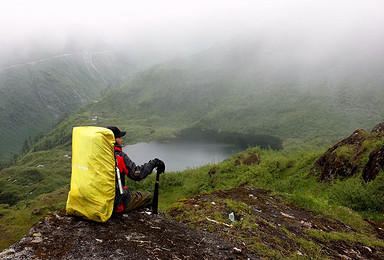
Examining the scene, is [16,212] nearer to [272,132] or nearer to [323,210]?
[323,210]

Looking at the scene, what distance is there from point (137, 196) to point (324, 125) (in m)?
183

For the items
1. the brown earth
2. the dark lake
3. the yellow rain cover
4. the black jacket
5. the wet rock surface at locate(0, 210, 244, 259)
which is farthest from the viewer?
the dark lake

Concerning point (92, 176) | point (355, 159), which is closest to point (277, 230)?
point (92, 176)

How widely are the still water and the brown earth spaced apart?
86.5 meters

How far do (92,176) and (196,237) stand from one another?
314cm

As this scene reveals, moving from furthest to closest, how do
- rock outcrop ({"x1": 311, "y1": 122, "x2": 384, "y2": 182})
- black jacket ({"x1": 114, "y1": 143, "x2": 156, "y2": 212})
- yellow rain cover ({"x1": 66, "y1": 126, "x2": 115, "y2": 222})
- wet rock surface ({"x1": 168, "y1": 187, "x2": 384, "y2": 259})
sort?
1. rock outcrop ({"x1": 311, "y1": 122, "x2": 384, "y2": 182})
2. black jacket ({"x1": 114, "y1": 143, "x2": 156, "y2": 212})
3. wet rock surface ({"x1": 168, "y1": 187, "x2": 384, "y2": 259})
4. yellow rain cover ({"x1": 66, "y1": 126, "x2": 115, "y2": 222})

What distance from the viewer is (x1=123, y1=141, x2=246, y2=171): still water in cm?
10638

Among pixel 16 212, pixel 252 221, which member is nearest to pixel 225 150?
pixel 16 212

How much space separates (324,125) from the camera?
163625 millimetres

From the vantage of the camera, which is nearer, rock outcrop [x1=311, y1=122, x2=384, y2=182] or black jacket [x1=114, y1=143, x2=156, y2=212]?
black jacket [x1=114, y1=143, x2=156, y2=212]

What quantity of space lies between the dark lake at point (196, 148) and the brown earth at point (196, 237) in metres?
83.1

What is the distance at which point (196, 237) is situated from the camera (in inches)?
247

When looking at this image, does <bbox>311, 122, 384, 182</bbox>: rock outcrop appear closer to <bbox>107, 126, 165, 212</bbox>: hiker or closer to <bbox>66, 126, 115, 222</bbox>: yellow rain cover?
<bbox>107, 126, 165, 212</bbox>: hiker

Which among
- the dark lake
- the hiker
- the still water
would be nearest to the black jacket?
the hiker
